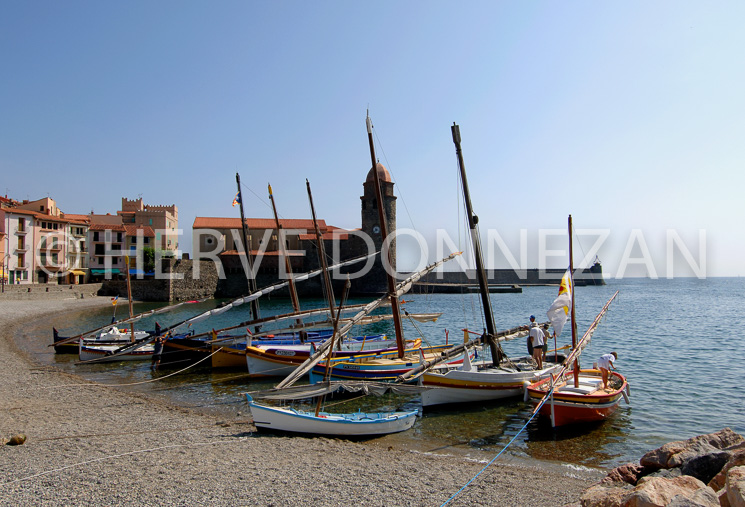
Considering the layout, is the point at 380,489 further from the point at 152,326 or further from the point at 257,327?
the point at 152,326

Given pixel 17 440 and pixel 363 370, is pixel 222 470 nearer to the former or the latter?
pixel 17 440

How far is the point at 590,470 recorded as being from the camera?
1004 cm

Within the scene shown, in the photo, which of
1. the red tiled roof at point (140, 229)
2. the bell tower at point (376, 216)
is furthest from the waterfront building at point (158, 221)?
the bell tower at point (376, 216)

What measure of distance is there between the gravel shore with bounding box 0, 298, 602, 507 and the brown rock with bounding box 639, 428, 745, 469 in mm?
1322

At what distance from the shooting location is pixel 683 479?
22.3 ft

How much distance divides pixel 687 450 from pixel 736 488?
11.4 ft

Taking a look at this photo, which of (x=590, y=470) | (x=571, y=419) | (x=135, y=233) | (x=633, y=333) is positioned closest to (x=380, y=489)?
(x=590, y=470)

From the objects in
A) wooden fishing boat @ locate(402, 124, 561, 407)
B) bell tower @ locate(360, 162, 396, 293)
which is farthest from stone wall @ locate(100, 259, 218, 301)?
wooden fishing boat @ locate(402, 124, 561, 407)

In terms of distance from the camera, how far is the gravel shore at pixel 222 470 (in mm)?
7758

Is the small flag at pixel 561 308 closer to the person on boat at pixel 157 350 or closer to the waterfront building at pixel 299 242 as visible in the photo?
the person on boat at pixel 157 350

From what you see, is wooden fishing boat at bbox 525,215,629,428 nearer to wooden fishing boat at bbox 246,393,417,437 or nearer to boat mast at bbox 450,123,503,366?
boat mast at bbox 450,123,503,366

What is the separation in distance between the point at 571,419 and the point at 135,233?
7803 centimetres

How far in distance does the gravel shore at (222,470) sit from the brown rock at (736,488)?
2922mm

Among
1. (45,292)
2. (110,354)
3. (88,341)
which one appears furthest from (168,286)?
(110,354)
